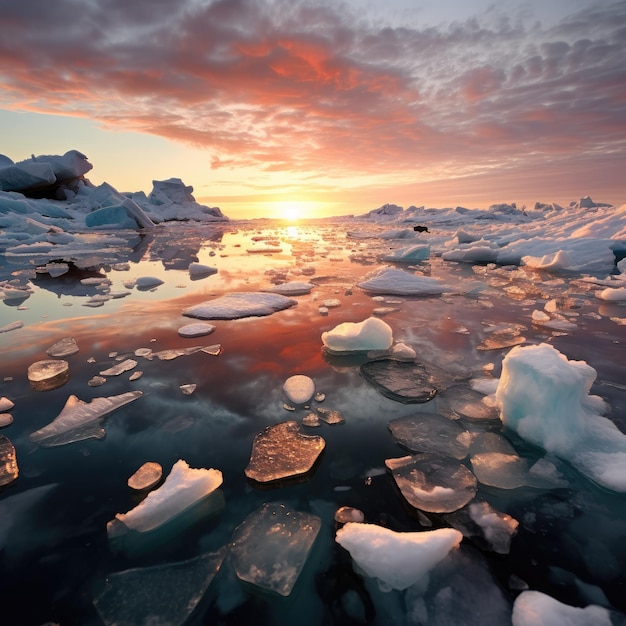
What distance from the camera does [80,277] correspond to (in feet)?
23.6

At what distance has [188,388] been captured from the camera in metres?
2.52

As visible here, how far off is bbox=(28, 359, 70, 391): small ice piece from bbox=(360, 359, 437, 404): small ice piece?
2359mm

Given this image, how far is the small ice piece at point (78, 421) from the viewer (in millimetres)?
1969

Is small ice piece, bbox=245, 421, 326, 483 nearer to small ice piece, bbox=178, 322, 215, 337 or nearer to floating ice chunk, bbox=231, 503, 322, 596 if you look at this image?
floating ice chunk, bbox=231, 503, 322, 596

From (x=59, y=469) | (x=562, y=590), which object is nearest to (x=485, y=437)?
(x=562, y=590)

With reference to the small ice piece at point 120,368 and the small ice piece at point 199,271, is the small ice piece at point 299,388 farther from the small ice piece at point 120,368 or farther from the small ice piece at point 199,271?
the small ice piece at point 199,271

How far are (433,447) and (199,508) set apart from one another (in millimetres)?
1214

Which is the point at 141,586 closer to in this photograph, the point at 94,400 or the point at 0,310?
the point at 94,400

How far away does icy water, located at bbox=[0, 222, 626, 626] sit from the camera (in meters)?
1.18

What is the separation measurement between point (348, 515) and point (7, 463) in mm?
1732

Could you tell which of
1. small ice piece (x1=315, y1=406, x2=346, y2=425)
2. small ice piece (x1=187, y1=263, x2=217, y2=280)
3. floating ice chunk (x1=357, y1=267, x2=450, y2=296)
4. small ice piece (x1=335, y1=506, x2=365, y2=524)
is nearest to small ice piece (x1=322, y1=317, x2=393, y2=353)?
small ice piece (x1=315, y1=406, x2=346, y2=425)

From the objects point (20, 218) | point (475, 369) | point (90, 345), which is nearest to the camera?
point (475, 369)

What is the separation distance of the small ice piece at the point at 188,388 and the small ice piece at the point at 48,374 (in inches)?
36.8

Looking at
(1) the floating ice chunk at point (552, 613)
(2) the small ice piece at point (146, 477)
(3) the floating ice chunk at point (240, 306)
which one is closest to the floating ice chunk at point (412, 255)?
(3) the floating ice chunk at point (240, 306)
